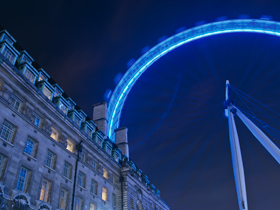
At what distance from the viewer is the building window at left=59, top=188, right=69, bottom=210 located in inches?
1122

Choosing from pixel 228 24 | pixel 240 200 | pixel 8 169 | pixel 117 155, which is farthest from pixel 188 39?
pixel 8 169

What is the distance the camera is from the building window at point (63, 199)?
2850cm

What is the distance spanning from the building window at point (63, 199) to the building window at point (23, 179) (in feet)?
17.2

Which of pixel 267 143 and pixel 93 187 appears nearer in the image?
pixel 267 143

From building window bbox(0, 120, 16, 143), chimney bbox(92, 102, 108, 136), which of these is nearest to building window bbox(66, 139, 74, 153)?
building window bbox(0, 120, 16, 143)

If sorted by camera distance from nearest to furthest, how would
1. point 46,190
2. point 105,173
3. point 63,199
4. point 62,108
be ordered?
point 46,190 < point 63,199 < point 62,108 < point 105,173

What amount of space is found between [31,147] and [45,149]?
1793 millimetres

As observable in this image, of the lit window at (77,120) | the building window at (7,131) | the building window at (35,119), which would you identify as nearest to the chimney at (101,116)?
the lit window at (77,120)

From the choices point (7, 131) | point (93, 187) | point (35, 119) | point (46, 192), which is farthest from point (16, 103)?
point (93, 187)

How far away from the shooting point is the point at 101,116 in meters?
47.0

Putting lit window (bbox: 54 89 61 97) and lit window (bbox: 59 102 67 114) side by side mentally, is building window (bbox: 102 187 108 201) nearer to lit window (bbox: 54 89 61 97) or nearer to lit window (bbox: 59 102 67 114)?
lit window (bbox: 59 102 67 114)

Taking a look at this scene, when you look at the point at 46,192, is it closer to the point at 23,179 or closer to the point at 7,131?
the point at 23,179

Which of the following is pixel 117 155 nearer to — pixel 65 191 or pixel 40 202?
pixel 65 191

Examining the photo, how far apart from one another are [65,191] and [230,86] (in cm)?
2548
